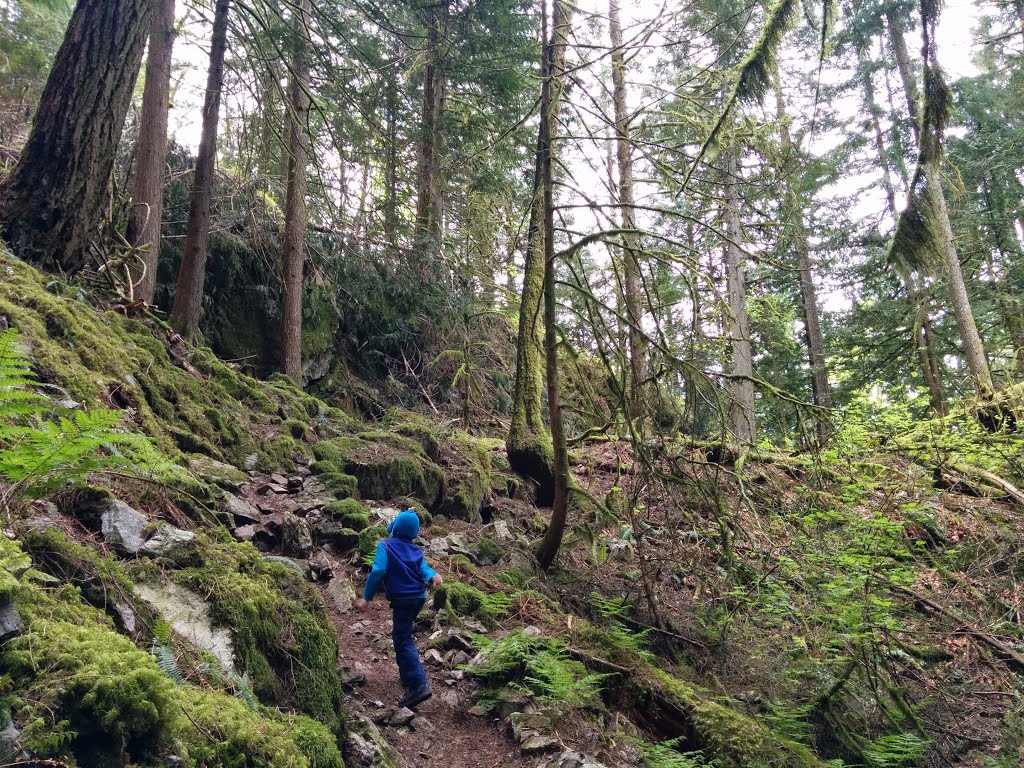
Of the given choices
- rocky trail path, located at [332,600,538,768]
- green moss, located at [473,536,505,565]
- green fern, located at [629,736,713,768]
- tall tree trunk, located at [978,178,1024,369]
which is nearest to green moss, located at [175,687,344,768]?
rocky trail path, located at [332,600,538,768]

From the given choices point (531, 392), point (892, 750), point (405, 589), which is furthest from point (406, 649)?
point (531, 392)

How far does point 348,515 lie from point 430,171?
7053 mm

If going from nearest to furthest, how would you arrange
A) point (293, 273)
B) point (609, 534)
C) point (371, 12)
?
point (371, 12) < point (609, 534) < point (293, 273)

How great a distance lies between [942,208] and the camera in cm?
1212

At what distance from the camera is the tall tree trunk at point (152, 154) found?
24.5ft

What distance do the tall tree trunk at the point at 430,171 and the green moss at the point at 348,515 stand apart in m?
6.09

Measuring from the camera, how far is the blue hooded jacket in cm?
477

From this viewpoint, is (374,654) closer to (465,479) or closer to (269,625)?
(269,625)

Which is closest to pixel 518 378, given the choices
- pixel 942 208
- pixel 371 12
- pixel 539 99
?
pixel 539 99

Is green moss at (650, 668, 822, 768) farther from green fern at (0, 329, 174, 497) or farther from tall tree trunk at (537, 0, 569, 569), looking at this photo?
green fern at (0, 329, 174, 497)

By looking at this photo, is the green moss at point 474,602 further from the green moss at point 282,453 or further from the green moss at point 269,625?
the green moss at point 282,453

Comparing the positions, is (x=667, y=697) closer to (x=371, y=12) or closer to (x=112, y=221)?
(x=112, y=221)

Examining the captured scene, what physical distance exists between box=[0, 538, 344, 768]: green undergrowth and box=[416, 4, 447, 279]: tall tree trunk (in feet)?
28.5

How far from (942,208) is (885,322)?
4.39 m
